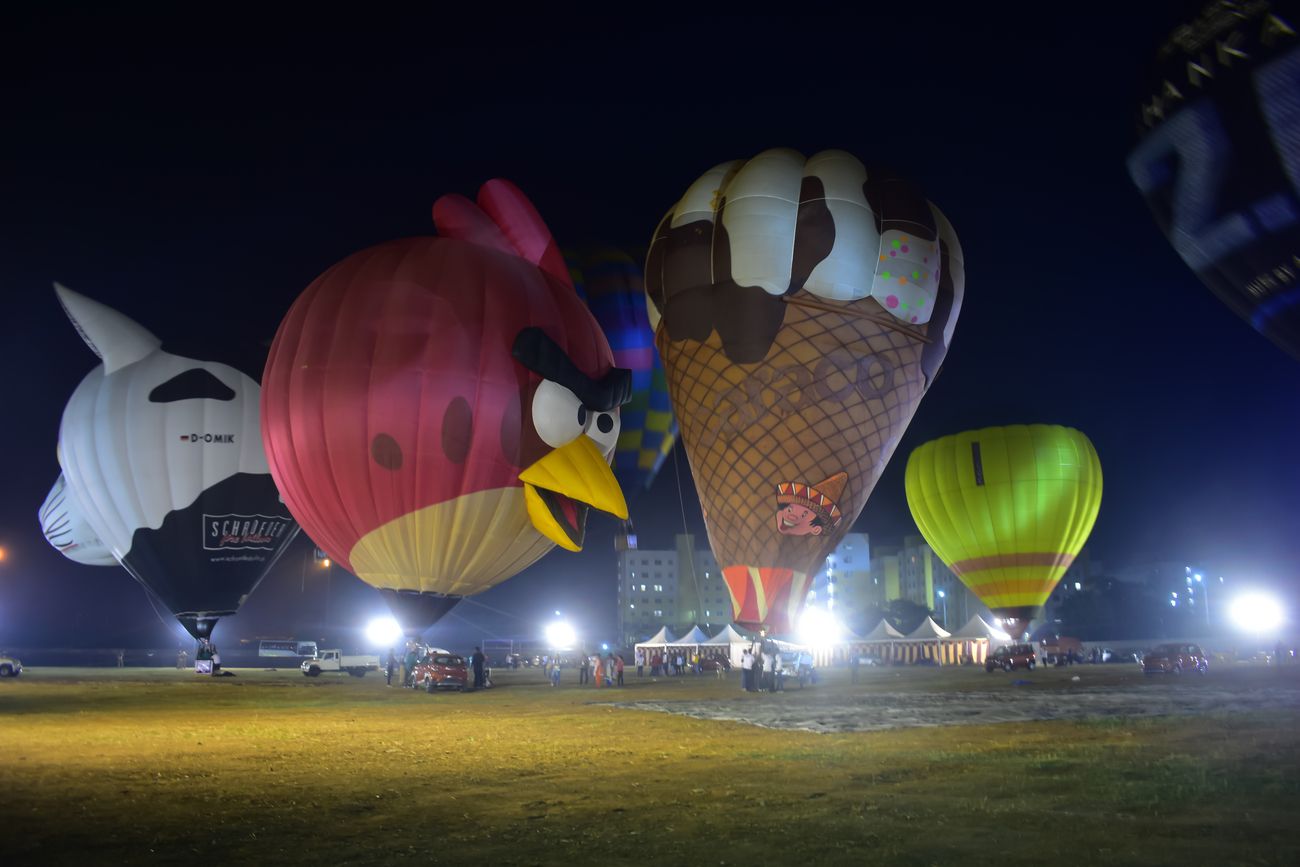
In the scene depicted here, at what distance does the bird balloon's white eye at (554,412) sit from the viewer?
1739cm

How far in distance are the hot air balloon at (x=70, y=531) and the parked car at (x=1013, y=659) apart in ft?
96.3

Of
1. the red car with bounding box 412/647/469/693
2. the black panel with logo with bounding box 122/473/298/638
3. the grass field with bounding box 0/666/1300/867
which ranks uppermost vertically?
the black panel with logo with bounding box 122/473/298/638

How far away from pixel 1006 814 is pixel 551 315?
43.8ft

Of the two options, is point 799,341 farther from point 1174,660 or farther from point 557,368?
point 1174,660

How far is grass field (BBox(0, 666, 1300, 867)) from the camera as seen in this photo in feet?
18.0

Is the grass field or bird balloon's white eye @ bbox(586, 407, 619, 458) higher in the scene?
bird balloon's white eye @ bbox(586, 407, 619, 458)

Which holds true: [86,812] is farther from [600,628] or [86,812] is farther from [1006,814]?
[600,628]

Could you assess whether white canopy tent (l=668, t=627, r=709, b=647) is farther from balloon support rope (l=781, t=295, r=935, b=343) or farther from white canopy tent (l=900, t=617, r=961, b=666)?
balloon support rope (l=781, t=295, r=935, b=343)

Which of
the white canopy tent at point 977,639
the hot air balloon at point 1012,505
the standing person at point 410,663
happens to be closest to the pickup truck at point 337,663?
the standing person at point 410,663

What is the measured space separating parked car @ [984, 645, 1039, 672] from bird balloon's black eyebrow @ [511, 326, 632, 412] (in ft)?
76.5

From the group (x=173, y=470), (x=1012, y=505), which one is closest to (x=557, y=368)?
(x=173, y=470)

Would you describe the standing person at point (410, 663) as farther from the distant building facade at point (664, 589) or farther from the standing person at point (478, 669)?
the distant building facade at point (664, 589)

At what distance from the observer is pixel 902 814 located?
6387mm

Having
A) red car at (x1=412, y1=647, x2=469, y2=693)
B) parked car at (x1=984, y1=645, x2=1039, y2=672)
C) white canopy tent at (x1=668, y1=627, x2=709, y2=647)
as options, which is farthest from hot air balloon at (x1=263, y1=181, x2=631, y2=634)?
white canopy tent at (x1=668, y1=627, x2=709, y2=647)
